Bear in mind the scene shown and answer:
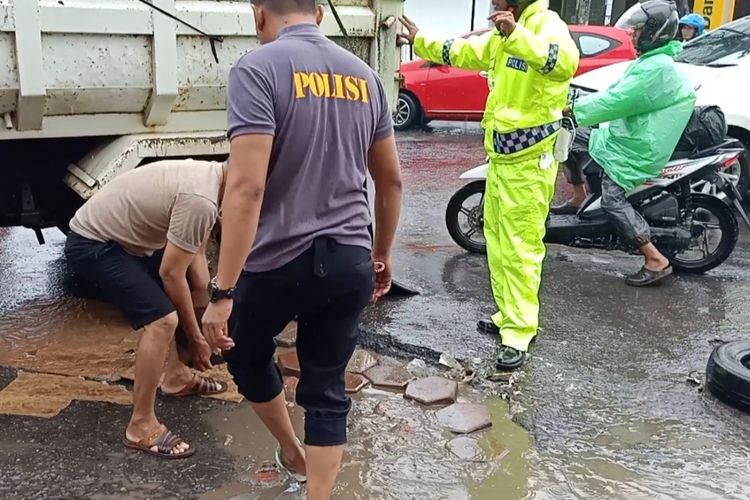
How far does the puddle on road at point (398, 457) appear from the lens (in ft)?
9.92

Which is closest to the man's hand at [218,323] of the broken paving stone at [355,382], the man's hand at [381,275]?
the man's hand at [381,275]

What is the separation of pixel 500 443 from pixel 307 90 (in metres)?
1.75

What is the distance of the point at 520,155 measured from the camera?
13.3 ft

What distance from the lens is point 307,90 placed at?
2.37 meters

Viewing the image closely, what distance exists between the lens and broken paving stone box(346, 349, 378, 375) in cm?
409

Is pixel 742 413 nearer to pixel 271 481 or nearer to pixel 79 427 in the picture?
pixel 271 481

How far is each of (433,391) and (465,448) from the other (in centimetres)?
50

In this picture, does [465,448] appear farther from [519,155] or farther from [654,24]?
[654,24]

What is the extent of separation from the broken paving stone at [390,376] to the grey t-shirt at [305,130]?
1.47m

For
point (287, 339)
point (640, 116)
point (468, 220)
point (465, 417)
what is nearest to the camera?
point (465, 417)

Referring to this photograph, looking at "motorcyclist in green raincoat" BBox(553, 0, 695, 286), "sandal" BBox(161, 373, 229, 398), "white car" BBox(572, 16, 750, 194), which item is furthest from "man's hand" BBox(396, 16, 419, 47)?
"white car" BBox(572, 16, 750, 194)

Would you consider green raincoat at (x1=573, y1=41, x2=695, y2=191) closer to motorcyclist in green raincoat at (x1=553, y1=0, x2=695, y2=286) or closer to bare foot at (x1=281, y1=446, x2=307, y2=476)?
motorcyclist in green raincoat at (x1=553, y1=0, x2=695, y2=286)

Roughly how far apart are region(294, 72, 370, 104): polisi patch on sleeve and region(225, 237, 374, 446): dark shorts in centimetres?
42

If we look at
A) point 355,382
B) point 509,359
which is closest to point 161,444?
point 355,382
